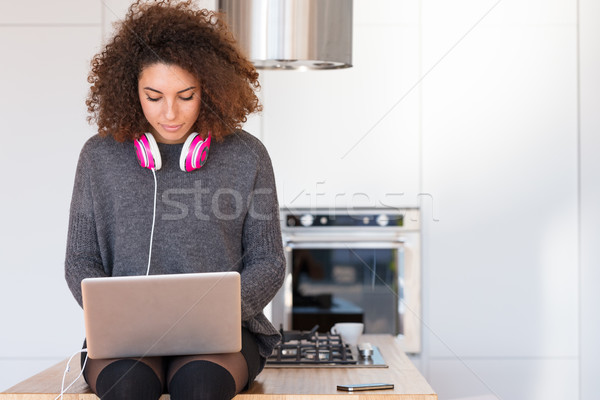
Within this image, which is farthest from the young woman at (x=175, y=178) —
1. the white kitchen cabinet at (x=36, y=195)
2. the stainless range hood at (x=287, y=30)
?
the white kitchen cabinet at (x=36, y=195)

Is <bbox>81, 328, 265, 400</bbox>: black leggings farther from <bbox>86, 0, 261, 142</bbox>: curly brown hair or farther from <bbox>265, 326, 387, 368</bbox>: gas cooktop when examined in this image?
<bbox>86, 0, 261, 142</bbox>: curly brown hair

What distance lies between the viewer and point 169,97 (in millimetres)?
1654

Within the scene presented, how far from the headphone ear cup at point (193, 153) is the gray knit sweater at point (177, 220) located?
3 centimetres

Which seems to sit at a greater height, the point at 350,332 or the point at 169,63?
the point at 169,63

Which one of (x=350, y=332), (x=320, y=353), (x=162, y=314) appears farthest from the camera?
(x=350, y=332)

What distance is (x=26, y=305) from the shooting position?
3141mm

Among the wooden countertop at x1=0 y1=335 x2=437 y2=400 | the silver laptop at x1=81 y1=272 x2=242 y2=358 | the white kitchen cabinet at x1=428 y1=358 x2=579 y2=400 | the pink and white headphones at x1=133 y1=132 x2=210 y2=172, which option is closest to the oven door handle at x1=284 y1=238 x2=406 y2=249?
the white kitchen cabinet at x1=428 y1=358 x2=579 y2=400

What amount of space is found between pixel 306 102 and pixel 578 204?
123 cm

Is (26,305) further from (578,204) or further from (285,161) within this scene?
(578,204)

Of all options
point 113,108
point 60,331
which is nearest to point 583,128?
point 113,108

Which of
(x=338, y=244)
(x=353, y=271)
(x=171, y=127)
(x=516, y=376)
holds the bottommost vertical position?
(x=516, y=376)

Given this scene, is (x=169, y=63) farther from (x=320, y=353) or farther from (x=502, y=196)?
(x=502, y=196)

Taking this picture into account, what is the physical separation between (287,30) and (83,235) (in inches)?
33.4

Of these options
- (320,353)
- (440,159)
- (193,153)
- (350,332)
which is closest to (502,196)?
(440,159)
